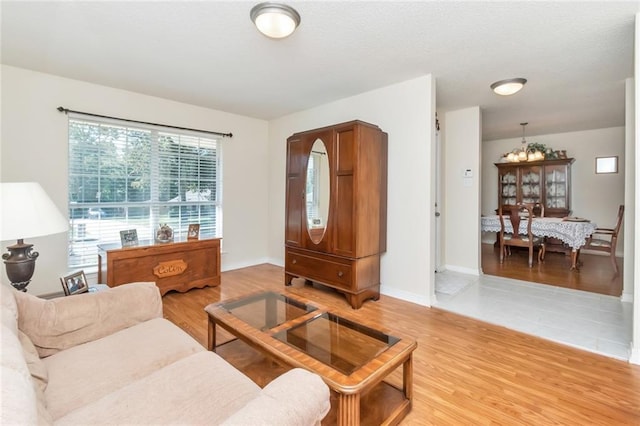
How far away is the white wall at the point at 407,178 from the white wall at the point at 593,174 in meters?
4.97

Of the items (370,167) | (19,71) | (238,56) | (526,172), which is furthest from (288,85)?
(526,172)

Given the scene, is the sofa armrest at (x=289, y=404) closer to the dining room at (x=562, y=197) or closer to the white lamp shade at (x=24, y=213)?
the white lamp shade at (x=24, y=213)

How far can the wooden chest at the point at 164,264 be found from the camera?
299 centimetres

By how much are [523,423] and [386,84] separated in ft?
10.2

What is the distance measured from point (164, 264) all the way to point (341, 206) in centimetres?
206

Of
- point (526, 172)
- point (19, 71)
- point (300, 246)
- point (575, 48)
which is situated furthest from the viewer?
point (526, 172)

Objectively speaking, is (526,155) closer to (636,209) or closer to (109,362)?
(636,209)

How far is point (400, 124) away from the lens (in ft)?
10.9

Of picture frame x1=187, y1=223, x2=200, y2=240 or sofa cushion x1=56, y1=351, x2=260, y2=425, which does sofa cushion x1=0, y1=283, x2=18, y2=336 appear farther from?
picture frame x1=187, y1=223, x2=200, y2=240

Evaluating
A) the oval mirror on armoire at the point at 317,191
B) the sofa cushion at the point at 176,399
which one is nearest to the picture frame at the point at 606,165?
the oval mirror on armoire at the point at 317,191

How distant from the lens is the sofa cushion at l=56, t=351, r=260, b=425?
3.24 feet

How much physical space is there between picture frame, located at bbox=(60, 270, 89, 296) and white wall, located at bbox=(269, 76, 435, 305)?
280 cm

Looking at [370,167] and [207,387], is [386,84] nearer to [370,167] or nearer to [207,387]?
[370,167]

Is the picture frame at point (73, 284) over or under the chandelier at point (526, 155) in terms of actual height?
under
